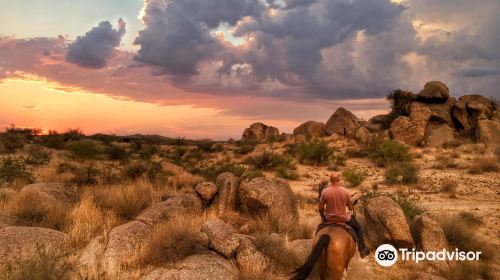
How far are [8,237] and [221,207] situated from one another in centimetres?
560

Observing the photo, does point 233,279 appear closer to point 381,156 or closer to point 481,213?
point 481,213

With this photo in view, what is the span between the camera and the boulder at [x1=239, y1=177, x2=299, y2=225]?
11.5 metres

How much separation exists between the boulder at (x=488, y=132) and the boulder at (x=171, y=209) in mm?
25438

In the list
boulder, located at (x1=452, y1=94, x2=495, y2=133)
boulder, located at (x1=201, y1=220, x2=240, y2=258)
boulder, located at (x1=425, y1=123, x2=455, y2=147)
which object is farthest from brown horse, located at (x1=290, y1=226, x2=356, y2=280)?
boulder, located at (x1=452, y1=94, x2=495, y2=133)

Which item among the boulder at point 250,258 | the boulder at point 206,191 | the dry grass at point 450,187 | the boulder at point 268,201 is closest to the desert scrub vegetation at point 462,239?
the boulder at point 268,201

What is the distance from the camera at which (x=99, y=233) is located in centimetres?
1019

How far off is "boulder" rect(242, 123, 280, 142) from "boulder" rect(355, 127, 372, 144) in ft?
58.6

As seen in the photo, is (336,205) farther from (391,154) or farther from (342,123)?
(342,123)

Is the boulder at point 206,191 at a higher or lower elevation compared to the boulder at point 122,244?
higher

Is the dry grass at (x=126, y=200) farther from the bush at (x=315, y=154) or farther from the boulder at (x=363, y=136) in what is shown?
the boulder at (x=363, y=136)

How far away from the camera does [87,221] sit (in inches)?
414

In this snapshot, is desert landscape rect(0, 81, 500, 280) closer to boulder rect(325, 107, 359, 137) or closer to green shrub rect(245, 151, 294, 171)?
green shrub rect(245, 151, 294, 171)

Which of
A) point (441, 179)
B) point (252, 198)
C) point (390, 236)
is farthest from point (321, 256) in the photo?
point (441, 179)

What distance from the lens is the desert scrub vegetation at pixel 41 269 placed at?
712cm
